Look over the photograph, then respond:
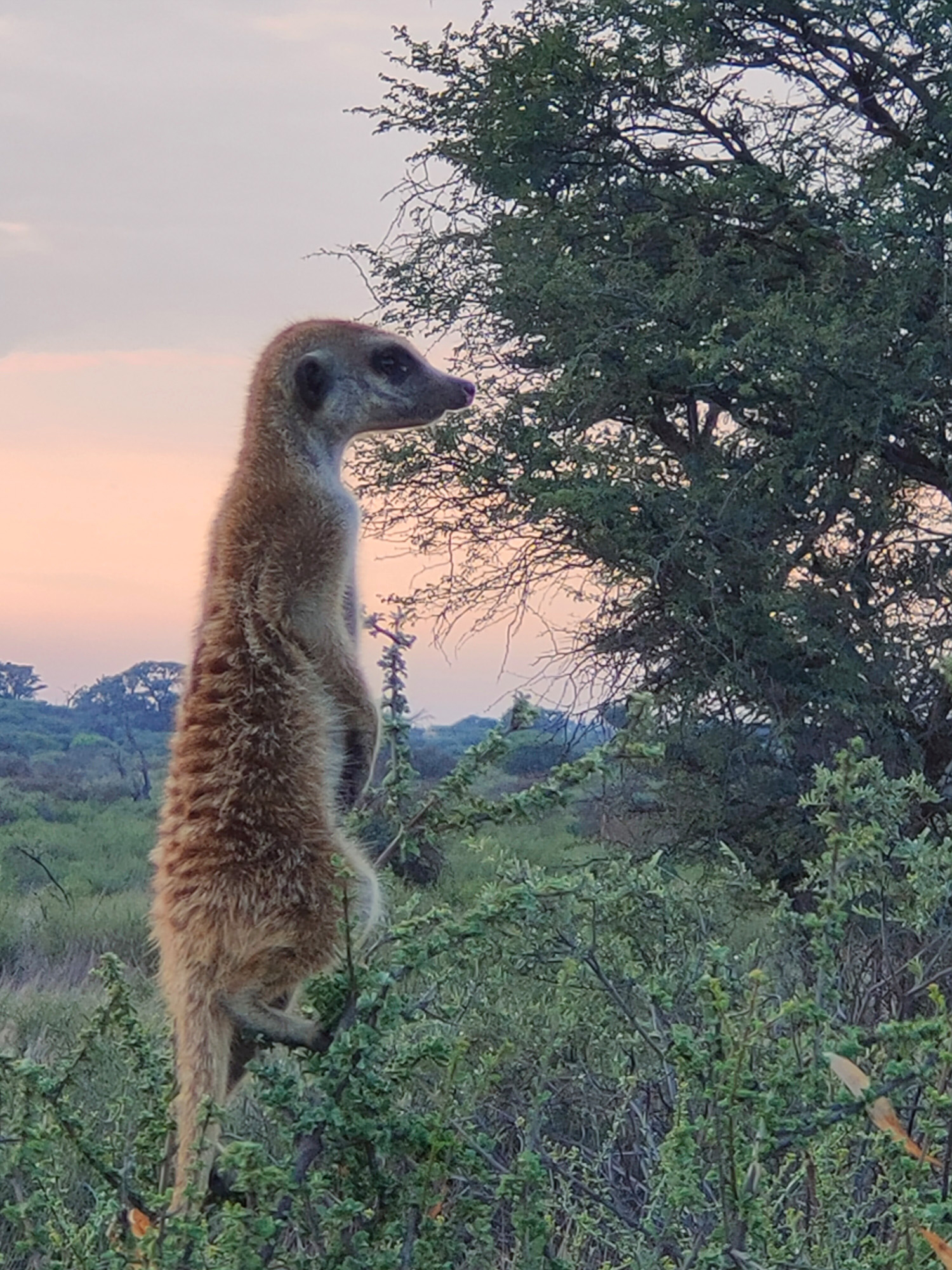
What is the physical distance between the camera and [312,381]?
3.93 metres

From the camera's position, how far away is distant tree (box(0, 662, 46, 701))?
151ft

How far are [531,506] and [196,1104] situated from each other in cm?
736

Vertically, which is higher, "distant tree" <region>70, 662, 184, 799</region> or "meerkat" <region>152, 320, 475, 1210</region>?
"distant tree" <region>70, 662, 184, 799</region>

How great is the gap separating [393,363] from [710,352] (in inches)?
210

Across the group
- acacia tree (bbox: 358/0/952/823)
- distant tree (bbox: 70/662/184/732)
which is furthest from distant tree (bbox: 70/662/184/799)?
acacia tree (bbox: 358/0/952/823)

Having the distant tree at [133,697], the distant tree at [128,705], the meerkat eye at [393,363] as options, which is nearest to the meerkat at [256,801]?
the meerkat eye at [393,363]

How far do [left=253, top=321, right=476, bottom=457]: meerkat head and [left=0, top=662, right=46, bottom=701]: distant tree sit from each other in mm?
43107

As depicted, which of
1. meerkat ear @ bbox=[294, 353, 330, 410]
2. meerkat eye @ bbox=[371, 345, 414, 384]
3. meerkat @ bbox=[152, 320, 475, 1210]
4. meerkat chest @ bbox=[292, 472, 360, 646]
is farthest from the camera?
meerkat eye @ bbox=[371, 345, 414, 384]

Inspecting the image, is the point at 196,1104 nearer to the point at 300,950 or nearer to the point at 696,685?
the point at 300,950

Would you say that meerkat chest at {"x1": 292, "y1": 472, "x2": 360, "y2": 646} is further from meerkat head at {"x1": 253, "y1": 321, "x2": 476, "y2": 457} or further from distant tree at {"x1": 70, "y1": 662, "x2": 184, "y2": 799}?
distant tree at {"x1": 70, "y1": 662, "x2": 184, "y2": 799}

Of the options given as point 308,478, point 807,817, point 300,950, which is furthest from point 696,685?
point 300,950

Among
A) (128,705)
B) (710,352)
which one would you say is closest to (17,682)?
(128,705)

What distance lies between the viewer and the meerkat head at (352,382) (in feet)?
12.8

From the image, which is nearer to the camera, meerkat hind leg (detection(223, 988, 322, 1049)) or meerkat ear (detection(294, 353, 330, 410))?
meerkat hind leg (detection(223, 988, 322, 1049))
